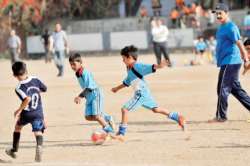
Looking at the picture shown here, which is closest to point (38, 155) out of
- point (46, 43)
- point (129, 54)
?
point (129, 54)

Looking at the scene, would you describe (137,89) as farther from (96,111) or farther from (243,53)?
(243,53)

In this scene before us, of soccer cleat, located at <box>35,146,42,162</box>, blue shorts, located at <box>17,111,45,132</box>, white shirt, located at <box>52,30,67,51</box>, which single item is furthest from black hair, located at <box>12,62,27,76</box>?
white shirt, located at <box>52,30,67,51</box>

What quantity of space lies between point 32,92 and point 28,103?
0.14 meters

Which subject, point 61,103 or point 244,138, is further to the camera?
point 61,103

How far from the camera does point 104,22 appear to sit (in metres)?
43.4

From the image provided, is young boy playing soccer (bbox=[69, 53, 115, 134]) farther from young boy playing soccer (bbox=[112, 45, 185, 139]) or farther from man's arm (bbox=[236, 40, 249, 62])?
man's arm (bbox=[236, 40, 249, 62])

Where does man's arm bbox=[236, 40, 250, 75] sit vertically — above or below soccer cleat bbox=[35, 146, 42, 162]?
above

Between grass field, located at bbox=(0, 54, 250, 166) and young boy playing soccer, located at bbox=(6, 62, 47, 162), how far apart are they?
8.1 inches

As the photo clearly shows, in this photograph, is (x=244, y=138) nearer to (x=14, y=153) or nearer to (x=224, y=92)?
(x=224, y=92)

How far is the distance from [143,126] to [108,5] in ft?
114

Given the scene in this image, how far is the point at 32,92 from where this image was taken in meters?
9.89

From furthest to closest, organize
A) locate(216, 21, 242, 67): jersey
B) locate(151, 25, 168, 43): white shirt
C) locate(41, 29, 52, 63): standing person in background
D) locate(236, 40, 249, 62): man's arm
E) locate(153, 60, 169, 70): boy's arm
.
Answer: locate(41, 29, 52, 63): standing person in background → locate(151, 25, 168, 43): white shirt → locate(216, 21, 242, 67): jersey → locate(236, 40, 249, 62): man's arm → locate(153, 60, 169, 70): boy's arm

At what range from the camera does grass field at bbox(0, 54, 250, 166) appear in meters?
9.73

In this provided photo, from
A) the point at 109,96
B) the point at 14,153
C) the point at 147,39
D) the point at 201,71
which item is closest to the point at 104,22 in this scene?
the point at 147,39
